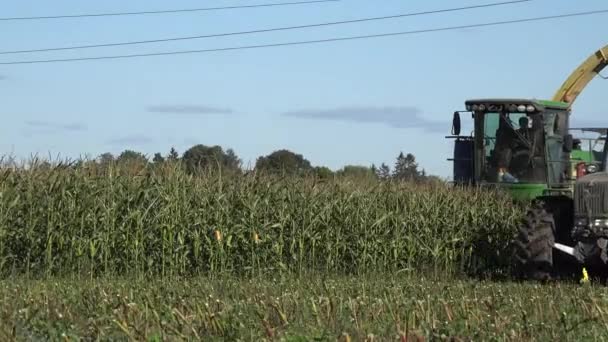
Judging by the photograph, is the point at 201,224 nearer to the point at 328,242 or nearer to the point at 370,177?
the point at 328,242

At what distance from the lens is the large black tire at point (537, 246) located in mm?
14633

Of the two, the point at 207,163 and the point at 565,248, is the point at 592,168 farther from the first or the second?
the point at 207,163

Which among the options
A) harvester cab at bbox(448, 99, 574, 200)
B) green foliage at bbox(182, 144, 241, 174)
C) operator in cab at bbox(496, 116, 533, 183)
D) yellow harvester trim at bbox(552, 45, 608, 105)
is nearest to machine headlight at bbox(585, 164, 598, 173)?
harvester cab at bbox(448, 99, 574, 200)

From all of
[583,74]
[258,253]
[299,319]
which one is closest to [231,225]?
[258,253]

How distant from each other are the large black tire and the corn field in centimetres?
298

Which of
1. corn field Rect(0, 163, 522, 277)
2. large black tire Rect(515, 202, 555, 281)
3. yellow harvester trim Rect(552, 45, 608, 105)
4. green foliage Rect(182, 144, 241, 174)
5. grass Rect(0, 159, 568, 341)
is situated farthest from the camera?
yellow harvester trim Rect(552, 45, 608, 105)

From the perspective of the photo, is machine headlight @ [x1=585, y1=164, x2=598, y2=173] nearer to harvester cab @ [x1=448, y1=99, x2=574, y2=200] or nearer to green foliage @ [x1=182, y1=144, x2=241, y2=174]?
harvester cab @ [x1=448, y1=99, x2=574, y2=200]

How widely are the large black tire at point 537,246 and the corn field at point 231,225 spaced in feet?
9.78

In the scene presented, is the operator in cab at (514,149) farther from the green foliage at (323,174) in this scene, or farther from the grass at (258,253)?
the green foliage at (323,174)

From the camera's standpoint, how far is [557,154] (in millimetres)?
19031

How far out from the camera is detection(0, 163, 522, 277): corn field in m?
15.1

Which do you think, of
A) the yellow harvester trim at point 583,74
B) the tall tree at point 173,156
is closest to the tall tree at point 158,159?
the tall tree at point 173,156

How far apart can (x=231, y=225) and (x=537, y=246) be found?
4.86 meters

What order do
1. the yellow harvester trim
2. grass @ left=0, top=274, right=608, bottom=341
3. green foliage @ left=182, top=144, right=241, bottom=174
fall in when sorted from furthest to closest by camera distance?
the yellow harvester trim, green foliage @ left=182, top=144, right=241, bottom=174, grass @ left=0, top=274, right=608, bottom=341
